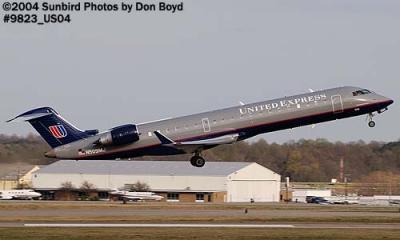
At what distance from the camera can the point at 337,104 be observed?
64.8 meters

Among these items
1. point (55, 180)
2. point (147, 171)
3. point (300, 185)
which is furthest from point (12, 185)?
point (300, 185)

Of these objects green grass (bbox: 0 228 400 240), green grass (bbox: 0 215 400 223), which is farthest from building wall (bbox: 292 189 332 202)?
green grass (bbox: 0 228 400 240)

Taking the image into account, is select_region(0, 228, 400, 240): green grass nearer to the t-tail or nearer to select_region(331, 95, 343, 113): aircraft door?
select_region(331, 95, 343, 113): aircraft door

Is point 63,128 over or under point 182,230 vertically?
over

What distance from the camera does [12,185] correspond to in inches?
4737

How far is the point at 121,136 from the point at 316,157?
8692 centimetres

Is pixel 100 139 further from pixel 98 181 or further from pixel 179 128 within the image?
pixel 98 181

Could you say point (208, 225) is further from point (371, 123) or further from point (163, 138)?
point (371, 123)

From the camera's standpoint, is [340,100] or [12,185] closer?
[340,100]

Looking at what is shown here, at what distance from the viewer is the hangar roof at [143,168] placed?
12500cm

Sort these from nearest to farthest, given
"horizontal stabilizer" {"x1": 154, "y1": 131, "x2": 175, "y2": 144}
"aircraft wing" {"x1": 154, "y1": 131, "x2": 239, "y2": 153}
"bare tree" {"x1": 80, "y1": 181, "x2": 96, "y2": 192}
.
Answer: "aircraft wing" {"x1": 154, "y1": 131, "x2": 239, "y2": 153} → "horizontal stabilizer" {"x1": 154, "y1": 131, "x2": 175, "y2": 144} → "bare tree" {"x1": 80, "y1": 181, "x2": 96, "y2": 192}

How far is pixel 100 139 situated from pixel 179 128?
19.4 feet

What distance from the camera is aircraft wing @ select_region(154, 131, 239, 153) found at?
66.0 m

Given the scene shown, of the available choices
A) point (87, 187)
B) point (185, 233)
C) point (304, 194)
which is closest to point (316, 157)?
point (304, 194)
